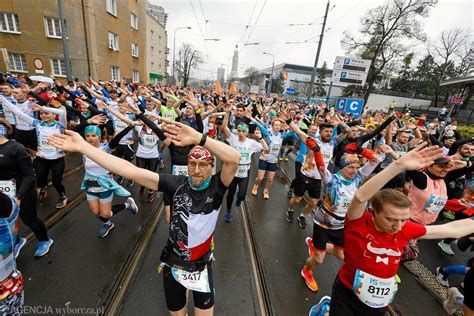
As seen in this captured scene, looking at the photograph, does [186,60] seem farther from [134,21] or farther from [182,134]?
[182,134]

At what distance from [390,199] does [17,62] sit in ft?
84.3

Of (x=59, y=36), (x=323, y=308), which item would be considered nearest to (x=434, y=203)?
(x=323, y=308)

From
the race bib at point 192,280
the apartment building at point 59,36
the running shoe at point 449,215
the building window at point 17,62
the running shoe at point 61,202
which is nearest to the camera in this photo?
the race bib at point 192,280

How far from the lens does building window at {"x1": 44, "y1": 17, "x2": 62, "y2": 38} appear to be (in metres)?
17.6

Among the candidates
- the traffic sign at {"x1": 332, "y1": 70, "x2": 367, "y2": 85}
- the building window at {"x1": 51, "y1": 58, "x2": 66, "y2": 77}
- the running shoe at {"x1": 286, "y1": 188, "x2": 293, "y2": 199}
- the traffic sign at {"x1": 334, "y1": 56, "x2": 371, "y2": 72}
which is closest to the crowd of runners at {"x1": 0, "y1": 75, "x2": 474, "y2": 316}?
the running shoe at {"x1": 286, "y1": 188, "x2": 293, "y2": 199}

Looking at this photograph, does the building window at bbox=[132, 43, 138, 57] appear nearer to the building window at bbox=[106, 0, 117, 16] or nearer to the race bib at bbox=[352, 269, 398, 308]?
the building window at bbox=[106, 0, 117, 16]

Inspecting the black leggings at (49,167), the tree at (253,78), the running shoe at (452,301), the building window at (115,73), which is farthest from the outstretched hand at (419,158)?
the tree at (253,78)

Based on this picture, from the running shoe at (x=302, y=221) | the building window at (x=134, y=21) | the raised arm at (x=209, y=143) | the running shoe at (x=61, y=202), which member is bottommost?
the running shoe at (x=302, y=221)

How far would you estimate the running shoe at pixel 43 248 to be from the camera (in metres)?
3.59

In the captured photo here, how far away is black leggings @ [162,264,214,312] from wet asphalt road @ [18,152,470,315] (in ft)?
2.86

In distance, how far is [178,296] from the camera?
229 cm

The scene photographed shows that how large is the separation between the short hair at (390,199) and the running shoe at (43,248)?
470 centimetres

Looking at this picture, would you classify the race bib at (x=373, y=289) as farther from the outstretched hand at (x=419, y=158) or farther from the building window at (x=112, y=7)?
the building window at (x=112, y=7)

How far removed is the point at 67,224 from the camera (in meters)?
4.51
